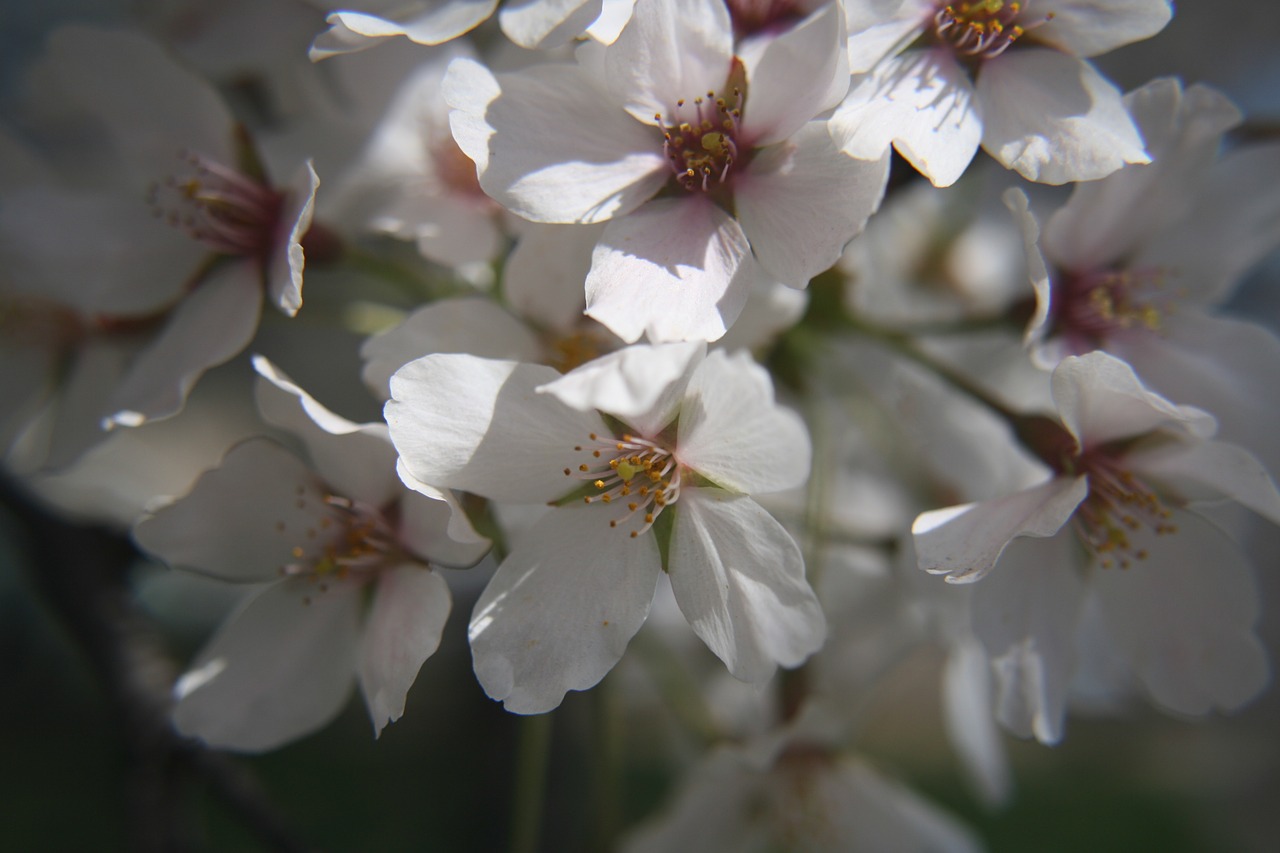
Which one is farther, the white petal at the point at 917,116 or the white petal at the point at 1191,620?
the white petal at the point at 1191,620

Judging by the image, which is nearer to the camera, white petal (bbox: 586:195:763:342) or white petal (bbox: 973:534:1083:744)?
white petal (bbox: 586:195:763:342)

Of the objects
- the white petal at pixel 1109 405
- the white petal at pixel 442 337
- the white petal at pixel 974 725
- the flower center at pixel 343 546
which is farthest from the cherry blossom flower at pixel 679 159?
the white petal at pixel 974 725

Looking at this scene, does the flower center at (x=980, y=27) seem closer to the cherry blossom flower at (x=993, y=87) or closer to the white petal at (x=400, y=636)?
the cherry blossom flower at (x=993, y=87)

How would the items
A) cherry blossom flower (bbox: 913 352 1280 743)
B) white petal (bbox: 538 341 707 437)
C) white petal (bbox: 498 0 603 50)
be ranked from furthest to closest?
cherry blossom flower (bbox: 913 352 1280 743), white petal (bbox: 498 0 603 50), white petal (bbox: 538 341 707 437)

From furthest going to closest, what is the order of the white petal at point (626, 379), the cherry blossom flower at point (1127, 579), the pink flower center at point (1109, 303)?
the pink flower center at point (1109, 303) → the cherry blossom flower at point (1127, 579) → the white petal at point (626, 379)

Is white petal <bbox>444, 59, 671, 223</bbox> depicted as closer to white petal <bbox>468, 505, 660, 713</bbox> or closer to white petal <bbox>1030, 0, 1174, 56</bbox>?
white petal <bbox>468, 505, 660, 713</bbox>

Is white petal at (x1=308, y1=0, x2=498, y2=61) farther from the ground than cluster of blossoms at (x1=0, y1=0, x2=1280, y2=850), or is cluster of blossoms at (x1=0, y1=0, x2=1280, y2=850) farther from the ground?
white petal at (x1=308, y1=0, x2=498, y2=61)

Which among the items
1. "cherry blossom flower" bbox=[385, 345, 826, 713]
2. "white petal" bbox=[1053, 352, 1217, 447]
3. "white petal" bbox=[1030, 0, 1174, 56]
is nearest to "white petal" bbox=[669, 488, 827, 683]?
"cherry blossom flower" bbox=[385, 345, 826, 713]
